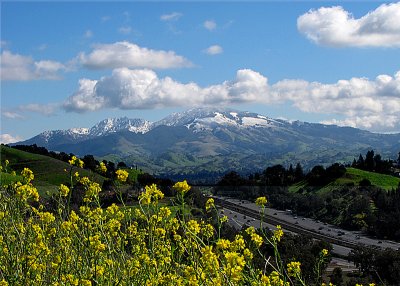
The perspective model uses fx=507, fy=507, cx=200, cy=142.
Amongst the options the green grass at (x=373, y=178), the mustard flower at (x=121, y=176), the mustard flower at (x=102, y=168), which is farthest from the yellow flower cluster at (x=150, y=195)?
the green grass at (x=373, y=178)

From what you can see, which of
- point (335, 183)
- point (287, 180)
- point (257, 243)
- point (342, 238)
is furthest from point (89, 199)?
point (287, 180)

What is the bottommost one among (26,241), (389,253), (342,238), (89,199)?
(342,238)

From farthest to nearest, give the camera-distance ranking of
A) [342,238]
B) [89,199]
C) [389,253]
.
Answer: [342,238] < [389,253] < [89,199]

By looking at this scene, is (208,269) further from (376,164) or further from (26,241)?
(376,164)

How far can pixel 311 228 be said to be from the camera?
225ft

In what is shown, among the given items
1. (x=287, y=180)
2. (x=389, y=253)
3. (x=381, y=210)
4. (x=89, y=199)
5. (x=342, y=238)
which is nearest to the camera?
(x=89, y=199)

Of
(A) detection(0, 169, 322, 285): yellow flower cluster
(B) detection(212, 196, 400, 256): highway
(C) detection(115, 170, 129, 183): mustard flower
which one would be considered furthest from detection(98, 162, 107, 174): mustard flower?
(B) detection(212, 196, 400, 256): highway

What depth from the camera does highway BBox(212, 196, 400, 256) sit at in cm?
5419

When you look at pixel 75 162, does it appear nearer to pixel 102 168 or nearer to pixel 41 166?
pixel 102 168

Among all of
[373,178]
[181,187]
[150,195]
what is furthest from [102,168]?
[373,178]

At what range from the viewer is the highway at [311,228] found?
54188mm

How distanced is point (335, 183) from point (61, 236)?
8759cm

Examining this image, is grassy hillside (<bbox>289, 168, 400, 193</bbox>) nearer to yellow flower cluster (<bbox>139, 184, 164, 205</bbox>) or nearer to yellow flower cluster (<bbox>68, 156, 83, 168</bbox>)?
yellow flower cluster (<bbox>68, 156, 83, 168</bbox>)

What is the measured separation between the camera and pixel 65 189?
256 inches
